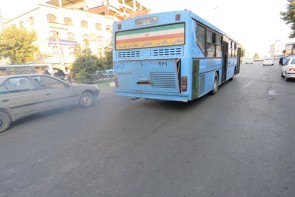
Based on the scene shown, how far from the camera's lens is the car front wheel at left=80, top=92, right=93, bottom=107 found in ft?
23.0

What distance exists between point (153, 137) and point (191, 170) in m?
1.37

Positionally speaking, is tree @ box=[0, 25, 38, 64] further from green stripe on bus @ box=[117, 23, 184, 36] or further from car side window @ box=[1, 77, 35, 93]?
green stripe on bus @ box=[117, 23, 184, 36]

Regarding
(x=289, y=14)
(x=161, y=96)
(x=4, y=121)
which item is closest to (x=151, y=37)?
(x=161, y=96)

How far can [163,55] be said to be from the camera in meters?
5.52

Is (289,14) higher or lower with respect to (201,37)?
higher

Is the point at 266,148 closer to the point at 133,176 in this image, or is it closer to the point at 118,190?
the point at 133,176

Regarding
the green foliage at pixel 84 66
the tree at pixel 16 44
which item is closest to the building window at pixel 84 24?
the tree at pixel 16 44

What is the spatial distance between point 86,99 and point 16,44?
895 inches

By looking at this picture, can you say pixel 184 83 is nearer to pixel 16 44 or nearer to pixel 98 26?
pixel 16 44

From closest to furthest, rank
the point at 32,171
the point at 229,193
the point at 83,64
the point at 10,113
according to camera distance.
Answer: the point at 229,193, the point at 32,171, the point at 10,113, the point at 83,64

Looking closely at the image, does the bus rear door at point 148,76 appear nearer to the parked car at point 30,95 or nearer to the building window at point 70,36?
the parked car at point 30,95

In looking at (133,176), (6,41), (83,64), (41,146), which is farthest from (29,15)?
(133,176)

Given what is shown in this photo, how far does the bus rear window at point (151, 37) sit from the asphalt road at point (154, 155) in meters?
2.27

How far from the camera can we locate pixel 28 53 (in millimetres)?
24156
